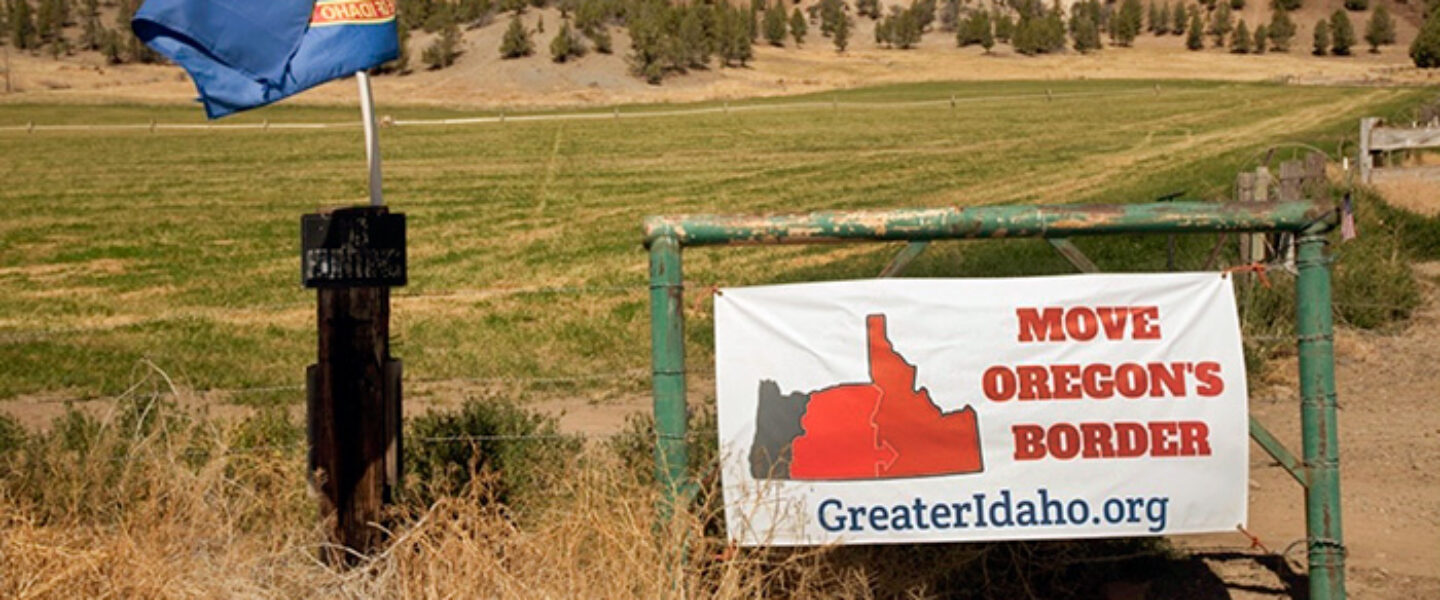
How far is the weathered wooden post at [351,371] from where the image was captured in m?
5.92

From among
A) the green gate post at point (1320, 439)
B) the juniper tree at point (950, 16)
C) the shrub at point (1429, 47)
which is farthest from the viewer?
the juniper tree at point (950, 16)

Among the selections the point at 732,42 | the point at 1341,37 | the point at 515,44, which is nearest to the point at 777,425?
the point at 515,44

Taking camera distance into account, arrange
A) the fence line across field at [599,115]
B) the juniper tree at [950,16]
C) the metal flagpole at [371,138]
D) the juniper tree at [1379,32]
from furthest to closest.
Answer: the juniper tree at [950,16]
the juniper tree at [1379,32]
the fence line across field at [599,115]
the metal flagpole at [371,138]

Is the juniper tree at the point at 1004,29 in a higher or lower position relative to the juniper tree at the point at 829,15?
lower

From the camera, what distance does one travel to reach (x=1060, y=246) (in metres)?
5.27

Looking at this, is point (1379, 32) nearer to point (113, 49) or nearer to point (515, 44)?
point (515, 44)

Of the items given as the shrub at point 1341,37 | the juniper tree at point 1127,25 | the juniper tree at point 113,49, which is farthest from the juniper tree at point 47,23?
the shrub at point 1341,37

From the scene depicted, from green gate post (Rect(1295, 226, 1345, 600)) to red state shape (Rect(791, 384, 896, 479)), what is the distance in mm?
1535

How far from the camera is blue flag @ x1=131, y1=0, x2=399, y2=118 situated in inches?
239

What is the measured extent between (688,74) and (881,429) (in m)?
89.9

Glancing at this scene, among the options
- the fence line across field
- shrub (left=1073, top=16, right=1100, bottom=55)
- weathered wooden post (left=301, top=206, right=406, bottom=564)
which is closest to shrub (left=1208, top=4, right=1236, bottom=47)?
shrub (left=1073, top=16, right=1100, bottom=55)

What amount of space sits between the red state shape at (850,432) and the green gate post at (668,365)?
1.61 ft

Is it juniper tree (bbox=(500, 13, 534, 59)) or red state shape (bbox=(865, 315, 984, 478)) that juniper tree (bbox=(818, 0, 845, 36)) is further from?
red state shape (bbox=(865, 315, 984, 478))

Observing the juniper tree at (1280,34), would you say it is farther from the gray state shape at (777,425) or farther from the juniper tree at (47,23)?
the gray state shape at (777,425)
